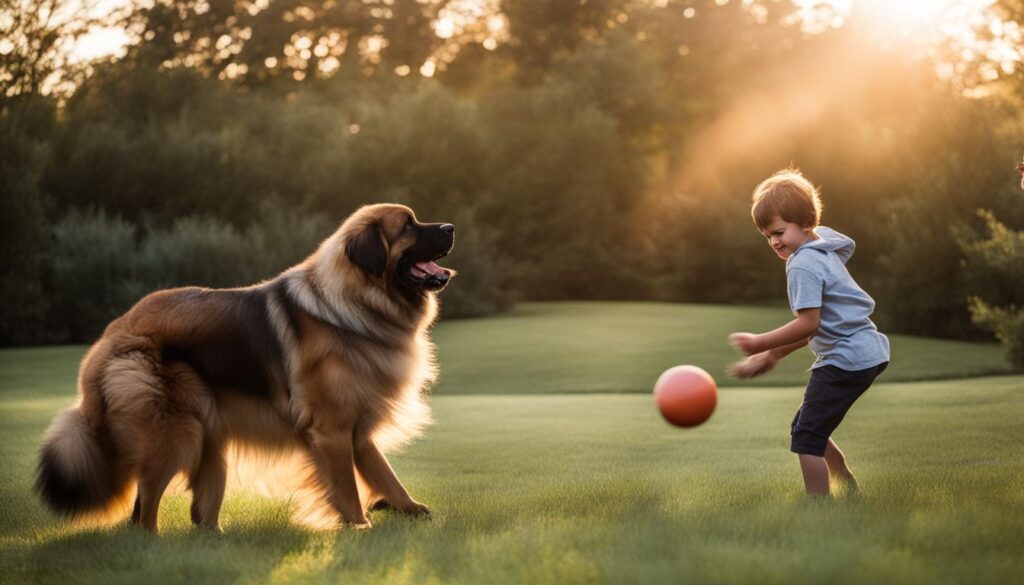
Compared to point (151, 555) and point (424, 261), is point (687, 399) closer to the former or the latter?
point (424, 261)

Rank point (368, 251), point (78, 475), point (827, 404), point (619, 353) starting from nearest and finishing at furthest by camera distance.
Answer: point (78, 475), point (827, 404), point (368, 251), point (619, 353)

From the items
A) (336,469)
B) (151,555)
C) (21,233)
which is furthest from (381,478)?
(21,233)

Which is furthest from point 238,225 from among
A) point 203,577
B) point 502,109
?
point 203,577

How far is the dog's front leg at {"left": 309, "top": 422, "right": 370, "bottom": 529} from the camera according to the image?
5.89 meters

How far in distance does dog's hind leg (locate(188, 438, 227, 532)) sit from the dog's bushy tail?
15.6 inches

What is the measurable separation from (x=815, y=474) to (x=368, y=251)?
2.69 meters

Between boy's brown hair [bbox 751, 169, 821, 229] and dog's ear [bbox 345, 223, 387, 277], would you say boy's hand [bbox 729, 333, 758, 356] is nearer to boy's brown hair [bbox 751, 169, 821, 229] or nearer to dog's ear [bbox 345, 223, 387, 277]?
boy's brown hair [bbox 751, 169, 821, 229]

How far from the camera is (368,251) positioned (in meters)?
6.18

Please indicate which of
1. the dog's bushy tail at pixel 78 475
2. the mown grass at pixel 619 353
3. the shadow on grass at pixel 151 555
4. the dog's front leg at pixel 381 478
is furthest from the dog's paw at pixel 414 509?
the mown grass at pixel 619 353

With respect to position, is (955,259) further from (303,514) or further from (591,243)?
(303,514)

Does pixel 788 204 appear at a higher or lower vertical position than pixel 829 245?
higher

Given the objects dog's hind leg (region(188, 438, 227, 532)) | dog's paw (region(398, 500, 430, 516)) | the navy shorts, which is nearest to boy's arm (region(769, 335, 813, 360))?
the navy shorts

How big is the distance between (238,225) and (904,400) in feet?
75.5

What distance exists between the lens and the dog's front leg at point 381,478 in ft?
20.3
